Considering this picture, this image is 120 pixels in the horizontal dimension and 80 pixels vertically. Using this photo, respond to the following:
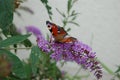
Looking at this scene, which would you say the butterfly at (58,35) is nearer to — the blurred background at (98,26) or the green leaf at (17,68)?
the green leaf at (17,68)

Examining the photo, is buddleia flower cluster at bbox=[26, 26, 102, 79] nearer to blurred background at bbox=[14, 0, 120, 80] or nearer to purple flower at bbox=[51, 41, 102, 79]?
purple flower at bbox=[51, 41, 102, 79]

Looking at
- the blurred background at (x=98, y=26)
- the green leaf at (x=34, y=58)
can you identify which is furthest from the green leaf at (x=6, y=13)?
the blurred background at (x=98, y=26)

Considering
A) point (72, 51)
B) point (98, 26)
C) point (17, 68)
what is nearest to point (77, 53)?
point (72, 51)

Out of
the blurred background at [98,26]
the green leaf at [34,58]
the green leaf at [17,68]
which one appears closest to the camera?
the green leaf at [17,68]

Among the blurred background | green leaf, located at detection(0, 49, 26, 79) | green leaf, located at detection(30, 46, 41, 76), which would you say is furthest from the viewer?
the blurred background

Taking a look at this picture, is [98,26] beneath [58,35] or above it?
above

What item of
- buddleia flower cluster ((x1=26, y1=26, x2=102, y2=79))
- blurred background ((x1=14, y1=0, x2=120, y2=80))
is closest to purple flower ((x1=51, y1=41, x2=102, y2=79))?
buddleia flower cluster ((x1=26, y1=26, x2=102, y2=79))

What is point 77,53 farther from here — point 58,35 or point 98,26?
point 98,26

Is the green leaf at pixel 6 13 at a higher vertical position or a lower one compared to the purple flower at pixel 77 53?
higher

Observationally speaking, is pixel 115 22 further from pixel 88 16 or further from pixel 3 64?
pixel 3 64
